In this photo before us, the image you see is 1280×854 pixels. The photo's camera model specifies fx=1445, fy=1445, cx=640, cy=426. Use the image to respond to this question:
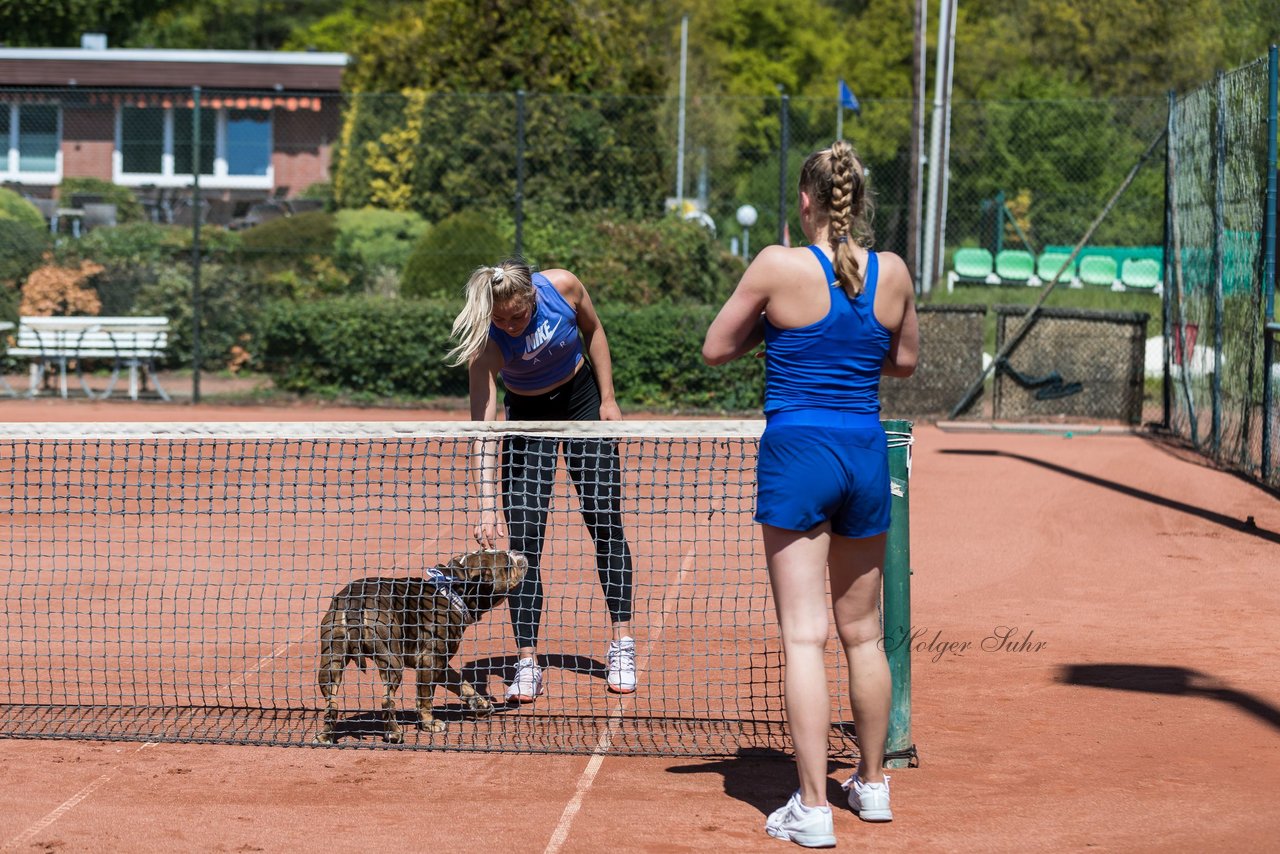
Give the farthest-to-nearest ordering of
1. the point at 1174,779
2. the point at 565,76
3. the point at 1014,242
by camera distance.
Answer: the point at 1014,242 < the point at 565,76 < the point at 1174,779

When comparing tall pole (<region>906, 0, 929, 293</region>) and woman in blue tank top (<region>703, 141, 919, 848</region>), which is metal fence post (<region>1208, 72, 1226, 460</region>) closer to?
tall pole (<region>906, 0, 929, 293</region>)

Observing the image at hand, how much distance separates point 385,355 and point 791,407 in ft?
41.4

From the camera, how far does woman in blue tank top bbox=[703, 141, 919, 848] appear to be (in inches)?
165

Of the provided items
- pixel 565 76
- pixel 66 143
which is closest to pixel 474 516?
pixel 565 76

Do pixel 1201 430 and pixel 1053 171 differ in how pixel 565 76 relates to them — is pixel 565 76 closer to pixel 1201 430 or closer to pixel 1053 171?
pixel 1053 171

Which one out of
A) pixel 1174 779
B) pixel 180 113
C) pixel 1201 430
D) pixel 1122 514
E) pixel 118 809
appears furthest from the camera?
pixel 180 113

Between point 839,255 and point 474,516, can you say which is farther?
point 474,516

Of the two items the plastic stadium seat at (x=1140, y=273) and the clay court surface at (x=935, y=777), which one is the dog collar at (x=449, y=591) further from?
the plastic stadium seat at (x=1140, y=273)

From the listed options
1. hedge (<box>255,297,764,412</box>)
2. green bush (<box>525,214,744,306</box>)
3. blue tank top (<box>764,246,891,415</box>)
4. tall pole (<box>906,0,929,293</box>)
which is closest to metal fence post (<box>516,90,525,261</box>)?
green bush (<box>525,214,744,306</box>)

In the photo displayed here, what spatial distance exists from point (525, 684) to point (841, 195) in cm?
266

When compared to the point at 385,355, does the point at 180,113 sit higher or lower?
higher

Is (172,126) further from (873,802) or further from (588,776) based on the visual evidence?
(873,802)

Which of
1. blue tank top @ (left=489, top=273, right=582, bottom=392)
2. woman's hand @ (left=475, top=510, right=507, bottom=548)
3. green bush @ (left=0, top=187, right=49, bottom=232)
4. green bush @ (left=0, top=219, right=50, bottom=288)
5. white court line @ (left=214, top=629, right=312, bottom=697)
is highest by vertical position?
green bush @ (left=0, top=187, right=49, bottom=232)

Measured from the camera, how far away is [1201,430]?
1362 cm
